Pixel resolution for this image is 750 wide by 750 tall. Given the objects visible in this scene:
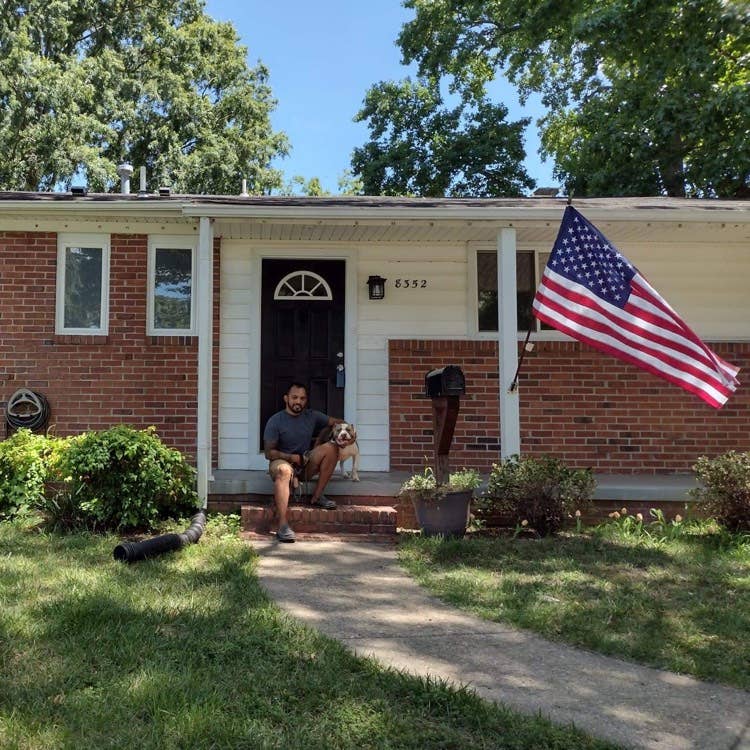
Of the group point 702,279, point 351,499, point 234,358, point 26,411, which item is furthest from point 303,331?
point 702,279

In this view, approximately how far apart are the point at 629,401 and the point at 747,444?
1.33 m

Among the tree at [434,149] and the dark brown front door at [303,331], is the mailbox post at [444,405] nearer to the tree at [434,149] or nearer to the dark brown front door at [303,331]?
the dark brown front door at [303,331]

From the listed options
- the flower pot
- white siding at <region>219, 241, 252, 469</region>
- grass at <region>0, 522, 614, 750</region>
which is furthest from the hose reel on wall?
the flower pot

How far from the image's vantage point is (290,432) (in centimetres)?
593

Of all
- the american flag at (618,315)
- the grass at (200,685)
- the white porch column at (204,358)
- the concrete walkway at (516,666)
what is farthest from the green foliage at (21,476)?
the american flag at (618,315)

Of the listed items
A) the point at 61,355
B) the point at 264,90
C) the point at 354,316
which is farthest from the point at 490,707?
the point at 264,90

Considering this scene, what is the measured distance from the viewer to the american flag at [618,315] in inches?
195

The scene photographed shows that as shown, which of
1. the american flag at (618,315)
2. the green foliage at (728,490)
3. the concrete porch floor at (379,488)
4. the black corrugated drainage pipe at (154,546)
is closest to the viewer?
the black corrugated drainage pipe at (154,546)

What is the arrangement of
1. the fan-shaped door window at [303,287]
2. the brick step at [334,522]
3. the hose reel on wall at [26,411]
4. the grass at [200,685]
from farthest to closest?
the fan-shaped door window at [303,287], the hose reel on wall at [26,411], the brick step at [334,522], the grass at [200,685]

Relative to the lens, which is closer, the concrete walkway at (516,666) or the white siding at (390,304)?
the concrete walkway at (516,666)

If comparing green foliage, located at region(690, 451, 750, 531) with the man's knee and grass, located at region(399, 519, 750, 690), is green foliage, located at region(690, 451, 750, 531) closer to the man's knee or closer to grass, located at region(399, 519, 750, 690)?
grass, located at region(399, 519, 750, 690)

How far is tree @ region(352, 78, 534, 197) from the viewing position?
23500 millimetres

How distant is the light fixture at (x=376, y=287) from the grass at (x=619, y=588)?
2.74 metres

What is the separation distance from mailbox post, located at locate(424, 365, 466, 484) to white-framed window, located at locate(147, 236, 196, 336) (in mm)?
2800
